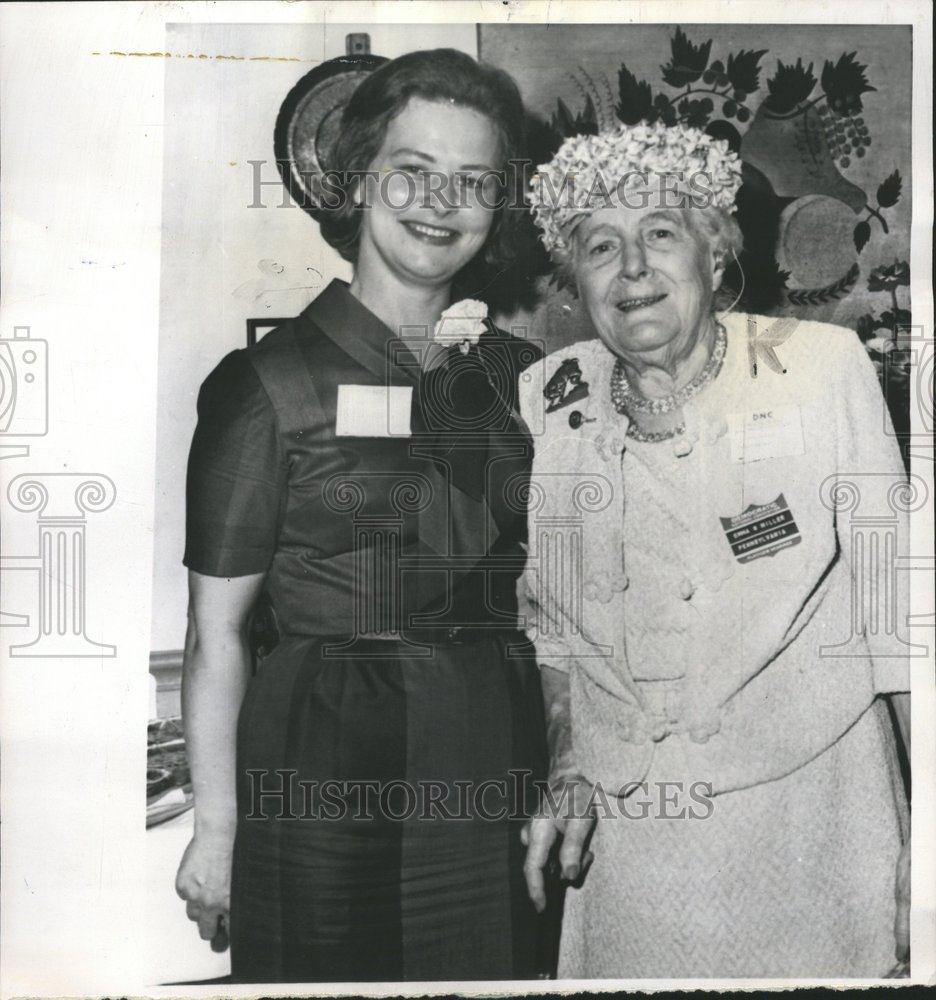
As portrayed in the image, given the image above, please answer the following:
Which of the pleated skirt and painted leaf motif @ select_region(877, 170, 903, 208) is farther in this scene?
painted leaf motif @ select_region(877, 170, 903, 208)

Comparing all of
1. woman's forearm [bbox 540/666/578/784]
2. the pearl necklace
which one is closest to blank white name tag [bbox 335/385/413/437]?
the pearl necklace

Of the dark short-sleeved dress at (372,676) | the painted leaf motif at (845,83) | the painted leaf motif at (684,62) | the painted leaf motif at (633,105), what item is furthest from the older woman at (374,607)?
the painted leaf motif at (845,83)

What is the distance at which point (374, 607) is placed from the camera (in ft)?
5.52

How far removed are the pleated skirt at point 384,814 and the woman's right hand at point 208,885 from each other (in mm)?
25

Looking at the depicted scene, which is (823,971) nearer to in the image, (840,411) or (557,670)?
(557,670)

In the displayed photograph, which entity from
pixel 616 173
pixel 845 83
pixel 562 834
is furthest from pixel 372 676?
pixel 845 83

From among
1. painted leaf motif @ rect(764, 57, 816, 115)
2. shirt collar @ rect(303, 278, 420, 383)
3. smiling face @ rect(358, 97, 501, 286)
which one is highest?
painted leaf motif @ rect(764, 57, 816, 115)

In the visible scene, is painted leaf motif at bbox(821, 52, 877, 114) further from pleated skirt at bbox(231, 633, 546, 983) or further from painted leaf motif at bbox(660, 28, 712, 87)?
pleated skirt at bbox(231, 633, 546, 983)

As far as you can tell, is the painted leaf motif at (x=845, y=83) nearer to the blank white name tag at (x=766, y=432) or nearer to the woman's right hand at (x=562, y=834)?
the blank white name tag at (x=766, y=432)

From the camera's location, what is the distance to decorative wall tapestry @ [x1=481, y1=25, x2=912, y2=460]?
1.75m

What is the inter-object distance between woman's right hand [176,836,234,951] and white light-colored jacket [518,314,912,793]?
0.65m

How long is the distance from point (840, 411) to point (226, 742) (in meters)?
1.25

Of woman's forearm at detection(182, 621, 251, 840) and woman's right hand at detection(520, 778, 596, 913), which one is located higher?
woman's forearm at detection(182, 621, 251, 840)

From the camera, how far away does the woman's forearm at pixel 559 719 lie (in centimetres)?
171
